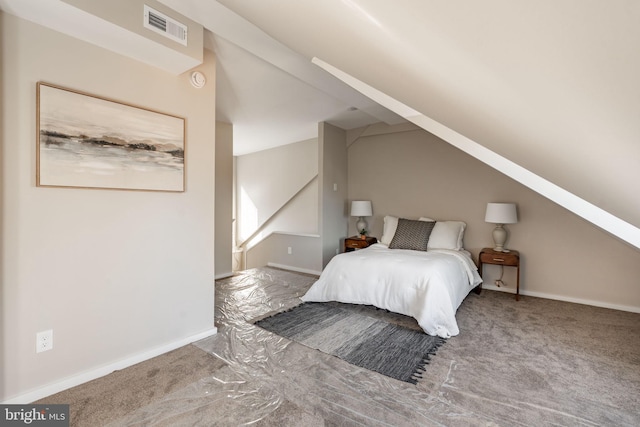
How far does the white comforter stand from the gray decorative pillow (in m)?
0.38

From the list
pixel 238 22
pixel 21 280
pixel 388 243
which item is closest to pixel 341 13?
pixel 238 22

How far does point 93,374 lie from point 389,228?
3.59 metres

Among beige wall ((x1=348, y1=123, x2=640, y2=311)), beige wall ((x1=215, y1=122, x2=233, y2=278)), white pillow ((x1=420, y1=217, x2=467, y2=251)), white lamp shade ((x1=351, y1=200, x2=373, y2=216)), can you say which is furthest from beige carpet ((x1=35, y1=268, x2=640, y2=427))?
white lamp shade ((x1=351, y1=200, x2=373, y2=216))

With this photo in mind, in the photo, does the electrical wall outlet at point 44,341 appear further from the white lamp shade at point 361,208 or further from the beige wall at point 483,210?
the beige wall at point 483,210

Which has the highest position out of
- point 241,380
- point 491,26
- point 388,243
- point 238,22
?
point 238,22

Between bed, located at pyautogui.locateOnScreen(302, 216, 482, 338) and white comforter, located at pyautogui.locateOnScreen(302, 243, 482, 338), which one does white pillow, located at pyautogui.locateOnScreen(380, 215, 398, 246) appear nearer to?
bed, located at pyautogui.locateOnScreen(302, 216, 482, 338)

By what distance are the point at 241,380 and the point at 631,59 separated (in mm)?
2132

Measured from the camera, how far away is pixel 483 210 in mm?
3922

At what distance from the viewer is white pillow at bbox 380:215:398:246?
422 centimetres

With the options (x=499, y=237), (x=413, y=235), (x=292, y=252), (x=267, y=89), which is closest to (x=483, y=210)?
(x=499, y=237)

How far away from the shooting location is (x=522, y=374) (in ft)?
6.26

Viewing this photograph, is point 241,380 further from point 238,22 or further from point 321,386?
point 238,22

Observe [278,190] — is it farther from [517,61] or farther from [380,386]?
[517,61]

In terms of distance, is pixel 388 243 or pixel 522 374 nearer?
pixel 522 374
